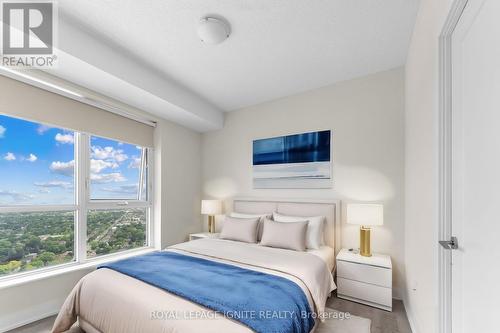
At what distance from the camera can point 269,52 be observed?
2379mm

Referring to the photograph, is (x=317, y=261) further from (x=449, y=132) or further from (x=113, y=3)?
(x=113, y=3)

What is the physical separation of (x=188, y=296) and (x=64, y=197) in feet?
6.83

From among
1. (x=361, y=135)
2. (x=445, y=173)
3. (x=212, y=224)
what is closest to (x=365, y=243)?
(x=361, y=135)

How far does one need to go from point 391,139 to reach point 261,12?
2.03 meters

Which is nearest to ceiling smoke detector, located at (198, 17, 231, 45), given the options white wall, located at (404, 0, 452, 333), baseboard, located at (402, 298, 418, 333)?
white wall, located at (404, 0, 452, 333)

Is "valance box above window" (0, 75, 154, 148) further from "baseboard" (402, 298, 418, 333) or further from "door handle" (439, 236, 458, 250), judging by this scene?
"baseboard" (402, 298, 418, 333)

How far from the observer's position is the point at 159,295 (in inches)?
61.7

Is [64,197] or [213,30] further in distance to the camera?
[64,197]

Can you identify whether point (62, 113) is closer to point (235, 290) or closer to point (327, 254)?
point (235, 290)

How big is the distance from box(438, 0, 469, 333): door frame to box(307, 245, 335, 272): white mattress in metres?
1.24

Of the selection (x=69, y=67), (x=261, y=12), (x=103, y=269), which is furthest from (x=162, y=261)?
(x=261, y=12)

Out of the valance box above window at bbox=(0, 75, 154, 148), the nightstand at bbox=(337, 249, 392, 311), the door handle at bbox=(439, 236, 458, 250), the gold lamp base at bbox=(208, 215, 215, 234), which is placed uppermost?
the valance box above window at bbox=(0, 75, 154, 148)

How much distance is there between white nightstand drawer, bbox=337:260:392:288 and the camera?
2.35m

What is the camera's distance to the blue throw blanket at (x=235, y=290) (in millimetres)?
1341
